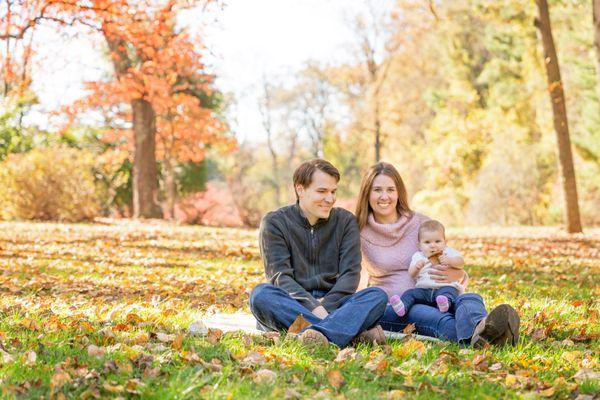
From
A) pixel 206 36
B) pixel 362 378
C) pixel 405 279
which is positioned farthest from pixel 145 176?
pixel 362 378

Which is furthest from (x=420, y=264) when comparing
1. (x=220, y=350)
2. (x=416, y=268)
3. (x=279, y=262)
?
(x=220, y=350)

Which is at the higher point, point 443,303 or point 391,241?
point 391,241

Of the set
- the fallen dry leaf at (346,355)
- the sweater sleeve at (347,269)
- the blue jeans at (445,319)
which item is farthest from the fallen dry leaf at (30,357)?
the blue jeans at (445,319)

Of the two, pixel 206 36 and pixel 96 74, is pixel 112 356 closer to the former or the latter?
pixel 206 36

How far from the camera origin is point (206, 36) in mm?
16781

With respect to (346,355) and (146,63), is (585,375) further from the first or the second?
(146,63)

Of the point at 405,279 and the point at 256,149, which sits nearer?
Result: the point at 405,279

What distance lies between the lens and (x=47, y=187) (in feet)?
60.6

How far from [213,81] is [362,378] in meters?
25.6

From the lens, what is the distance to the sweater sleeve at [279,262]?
450 cm

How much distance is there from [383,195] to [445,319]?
3.36 ft

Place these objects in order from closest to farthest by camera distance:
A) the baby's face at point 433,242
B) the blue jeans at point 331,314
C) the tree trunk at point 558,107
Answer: the blue jeans at point 331,314
the baby's face at point 433,242
the tree trunk at point 558,107

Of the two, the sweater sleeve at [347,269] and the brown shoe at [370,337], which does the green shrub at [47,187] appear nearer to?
the sweater sleeve at [347,269]

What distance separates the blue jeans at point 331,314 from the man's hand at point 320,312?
0.16 ft
